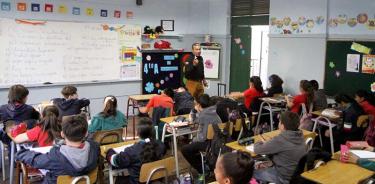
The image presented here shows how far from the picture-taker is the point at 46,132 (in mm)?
3357

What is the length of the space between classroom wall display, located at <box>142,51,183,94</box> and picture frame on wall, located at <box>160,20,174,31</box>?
0.55 metres

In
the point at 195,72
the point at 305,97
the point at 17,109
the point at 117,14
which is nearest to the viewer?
the point at 17,109

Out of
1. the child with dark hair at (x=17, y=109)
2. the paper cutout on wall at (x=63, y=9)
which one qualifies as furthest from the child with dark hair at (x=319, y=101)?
the paper cutout on wall at (x=63, y=9)

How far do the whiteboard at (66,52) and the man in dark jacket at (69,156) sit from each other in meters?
3.79

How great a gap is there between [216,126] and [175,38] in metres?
4.71

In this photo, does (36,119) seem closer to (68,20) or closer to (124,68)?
(68,20)

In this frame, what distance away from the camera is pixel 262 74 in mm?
8453

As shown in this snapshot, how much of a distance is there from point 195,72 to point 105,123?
2.92m

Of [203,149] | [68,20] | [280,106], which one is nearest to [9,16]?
[68,20]

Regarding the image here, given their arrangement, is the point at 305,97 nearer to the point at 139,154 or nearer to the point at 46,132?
the point at 139,154

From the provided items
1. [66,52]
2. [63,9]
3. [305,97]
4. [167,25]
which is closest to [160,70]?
[167,25]

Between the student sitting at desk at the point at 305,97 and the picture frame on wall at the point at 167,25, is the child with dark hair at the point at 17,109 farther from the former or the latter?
the picture frame on wall at the point at 167,25

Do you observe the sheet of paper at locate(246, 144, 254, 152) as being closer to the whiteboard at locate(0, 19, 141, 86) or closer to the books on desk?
the books on desk

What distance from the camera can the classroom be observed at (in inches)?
117
